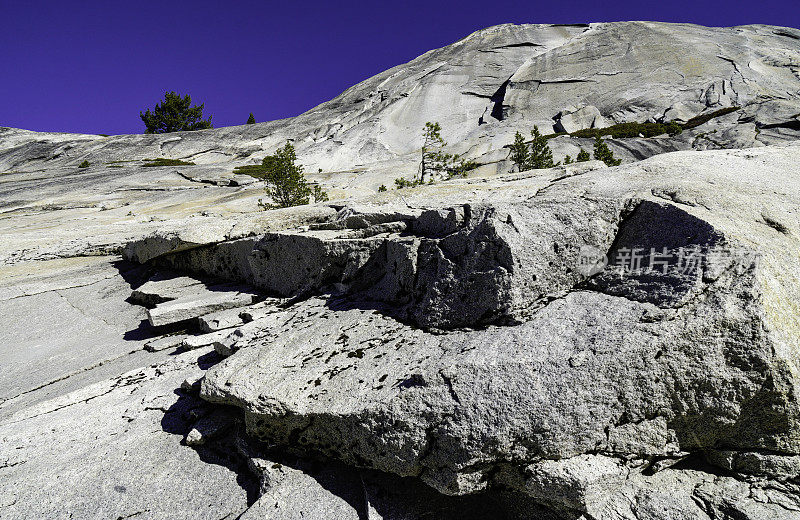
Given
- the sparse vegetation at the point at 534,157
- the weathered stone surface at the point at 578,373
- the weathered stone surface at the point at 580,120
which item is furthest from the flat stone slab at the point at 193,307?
the weathered stone surface at the point at 580,120

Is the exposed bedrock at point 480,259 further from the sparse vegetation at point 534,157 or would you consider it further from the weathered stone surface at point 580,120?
the weathered stone surface at point 580,120

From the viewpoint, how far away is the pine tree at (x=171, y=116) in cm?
9006

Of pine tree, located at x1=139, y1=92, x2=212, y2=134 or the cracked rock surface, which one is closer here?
the cracked rock surface

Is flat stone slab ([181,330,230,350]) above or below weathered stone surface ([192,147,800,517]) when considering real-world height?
below

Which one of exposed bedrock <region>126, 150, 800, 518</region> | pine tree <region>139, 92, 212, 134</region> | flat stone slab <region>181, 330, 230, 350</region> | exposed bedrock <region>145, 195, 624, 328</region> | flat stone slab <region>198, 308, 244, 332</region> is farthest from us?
pine tree <region>139, 92, 212, 134</region>

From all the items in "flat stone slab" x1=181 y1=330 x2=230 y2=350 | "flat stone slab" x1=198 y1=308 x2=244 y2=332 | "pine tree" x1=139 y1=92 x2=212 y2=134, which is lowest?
"flat stone slab" x1=181 y1=330 x2=230 y2=350

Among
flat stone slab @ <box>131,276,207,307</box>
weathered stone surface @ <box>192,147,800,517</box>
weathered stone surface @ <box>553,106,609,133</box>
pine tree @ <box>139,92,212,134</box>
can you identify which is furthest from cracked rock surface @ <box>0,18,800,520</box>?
pine tree @ <box>139,92,212,134</box>

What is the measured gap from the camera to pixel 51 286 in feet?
42.4

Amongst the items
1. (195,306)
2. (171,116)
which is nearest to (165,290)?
(195,306)

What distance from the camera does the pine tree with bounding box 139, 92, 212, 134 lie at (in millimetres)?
90062

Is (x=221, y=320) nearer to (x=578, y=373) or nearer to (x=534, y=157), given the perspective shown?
(x=578, y=373)

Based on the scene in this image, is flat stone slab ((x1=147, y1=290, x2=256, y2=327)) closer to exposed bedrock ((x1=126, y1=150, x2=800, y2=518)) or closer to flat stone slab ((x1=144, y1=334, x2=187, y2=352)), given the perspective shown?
flat stone slab ((x1=144, y1=334, x2=187, y2=352))

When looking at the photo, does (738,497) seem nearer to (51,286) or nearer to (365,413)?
(365,413)

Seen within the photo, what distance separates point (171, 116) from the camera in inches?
3590
